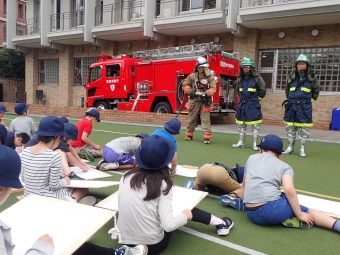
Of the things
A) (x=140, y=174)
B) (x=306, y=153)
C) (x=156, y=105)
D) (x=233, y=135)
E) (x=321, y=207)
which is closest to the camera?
(x=140, y=174)

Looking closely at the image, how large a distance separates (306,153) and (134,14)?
45.3 ft

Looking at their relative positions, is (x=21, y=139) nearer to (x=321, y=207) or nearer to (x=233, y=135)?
(x=321, y=207)

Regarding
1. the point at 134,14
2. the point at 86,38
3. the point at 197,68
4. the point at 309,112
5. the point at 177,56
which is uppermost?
the point at 134,14

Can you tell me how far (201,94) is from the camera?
26.6 feet

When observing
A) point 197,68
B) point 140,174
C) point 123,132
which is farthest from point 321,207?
point 123,132

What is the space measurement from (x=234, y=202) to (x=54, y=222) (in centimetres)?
199

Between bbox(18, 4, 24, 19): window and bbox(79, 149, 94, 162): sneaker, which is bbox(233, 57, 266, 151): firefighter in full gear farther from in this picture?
bbox(18, 4, 24, 19): window

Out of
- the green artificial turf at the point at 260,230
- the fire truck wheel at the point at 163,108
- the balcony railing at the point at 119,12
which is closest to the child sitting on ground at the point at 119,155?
the green artificial turf at the point at 260,230

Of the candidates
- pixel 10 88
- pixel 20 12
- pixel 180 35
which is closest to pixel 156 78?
pixel 180 35

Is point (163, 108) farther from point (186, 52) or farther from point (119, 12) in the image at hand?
point (119, 12)

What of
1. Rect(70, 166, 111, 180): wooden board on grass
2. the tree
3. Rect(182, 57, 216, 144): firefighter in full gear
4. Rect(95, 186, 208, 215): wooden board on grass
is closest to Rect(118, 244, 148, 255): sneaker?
Rect(95, 186, 208, 215): wooden board on grass

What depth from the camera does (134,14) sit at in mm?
18062

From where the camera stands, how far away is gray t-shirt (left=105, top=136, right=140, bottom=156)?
17.7ft

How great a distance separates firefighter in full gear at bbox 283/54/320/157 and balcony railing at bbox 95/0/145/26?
41.8 ft
